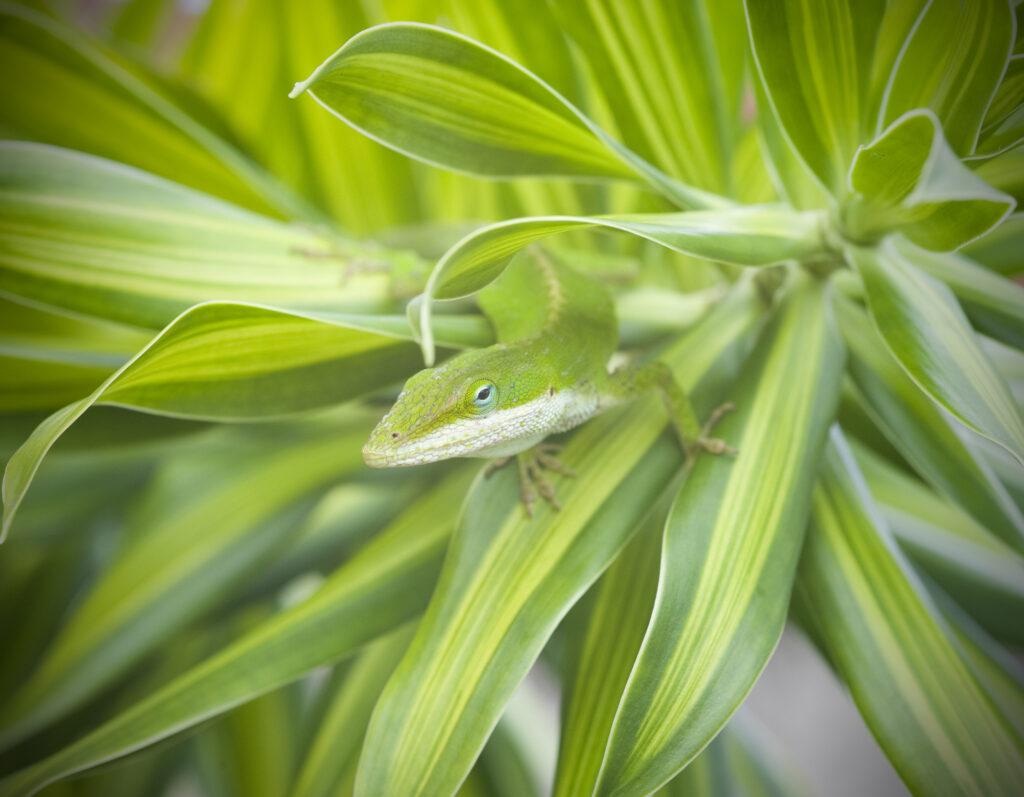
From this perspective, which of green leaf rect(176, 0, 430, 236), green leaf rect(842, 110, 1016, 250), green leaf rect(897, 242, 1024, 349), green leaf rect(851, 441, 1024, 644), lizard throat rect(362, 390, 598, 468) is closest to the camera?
green leaf rect(842, 110, 1016, 250)

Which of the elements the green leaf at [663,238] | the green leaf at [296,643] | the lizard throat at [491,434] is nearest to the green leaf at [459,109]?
the green leaf at [663,238]

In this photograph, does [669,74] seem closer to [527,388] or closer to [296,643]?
[527,388]

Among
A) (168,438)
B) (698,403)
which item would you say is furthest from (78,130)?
(698,403)

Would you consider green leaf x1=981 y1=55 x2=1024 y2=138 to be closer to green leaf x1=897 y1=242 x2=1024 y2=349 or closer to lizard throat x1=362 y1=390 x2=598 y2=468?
green leaf x1=897 y1=242 x2=1024 y2=349

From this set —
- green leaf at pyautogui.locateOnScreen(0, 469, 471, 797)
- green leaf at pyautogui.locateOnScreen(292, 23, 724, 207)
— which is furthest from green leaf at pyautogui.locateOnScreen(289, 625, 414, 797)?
green leaf at pyautogui.locateOnScreen(292, 23, 724, 207)

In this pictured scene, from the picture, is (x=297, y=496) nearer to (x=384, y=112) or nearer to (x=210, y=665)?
(x=210, y=665)

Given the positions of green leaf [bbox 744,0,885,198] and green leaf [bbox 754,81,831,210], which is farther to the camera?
green leaf [bbox 754,81,831,210]
